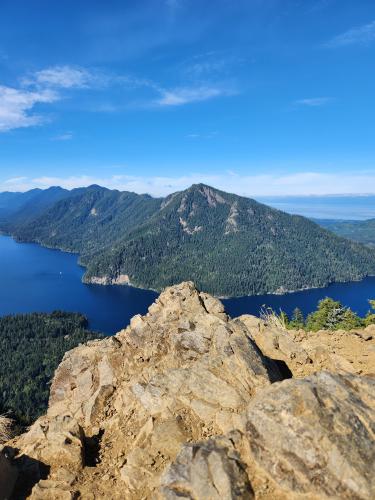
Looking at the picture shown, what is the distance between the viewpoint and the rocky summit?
17109mm

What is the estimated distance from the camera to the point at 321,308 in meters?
101

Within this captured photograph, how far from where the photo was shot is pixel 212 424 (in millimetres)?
23516

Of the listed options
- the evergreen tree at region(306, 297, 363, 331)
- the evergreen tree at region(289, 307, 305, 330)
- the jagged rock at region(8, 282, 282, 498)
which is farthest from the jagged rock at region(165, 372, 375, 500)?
the evergreen tree at region(306, 297, 363, 331)

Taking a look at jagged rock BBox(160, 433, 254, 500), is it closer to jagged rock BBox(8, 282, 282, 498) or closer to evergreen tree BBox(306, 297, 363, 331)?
jagged rock BBox(8, 282, 282, 498)

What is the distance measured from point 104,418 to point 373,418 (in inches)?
783

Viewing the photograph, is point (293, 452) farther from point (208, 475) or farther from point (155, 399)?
point (155, 399)

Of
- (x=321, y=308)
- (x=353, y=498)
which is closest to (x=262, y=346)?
(x=353, y=498)

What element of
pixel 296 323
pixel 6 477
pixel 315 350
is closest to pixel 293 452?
pixel 6 477

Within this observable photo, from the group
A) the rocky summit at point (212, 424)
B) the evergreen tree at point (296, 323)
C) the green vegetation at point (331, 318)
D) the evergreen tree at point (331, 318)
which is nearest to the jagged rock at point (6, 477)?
the rocky summit at point (212, 424)

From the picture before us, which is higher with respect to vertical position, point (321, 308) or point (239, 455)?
point (239, 455)

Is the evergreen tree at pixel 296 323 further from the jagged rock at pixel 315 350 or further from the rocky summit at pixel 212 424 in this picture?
the rocky summit at pixel 212 424

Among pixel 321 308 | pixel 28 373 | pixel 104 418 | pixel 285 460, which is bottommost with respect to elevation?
pixel 28 373

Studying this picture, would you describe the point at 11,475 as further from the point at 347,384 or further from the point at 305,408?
the point at 347,384

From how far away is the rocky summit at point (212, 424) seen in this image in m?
17.1
